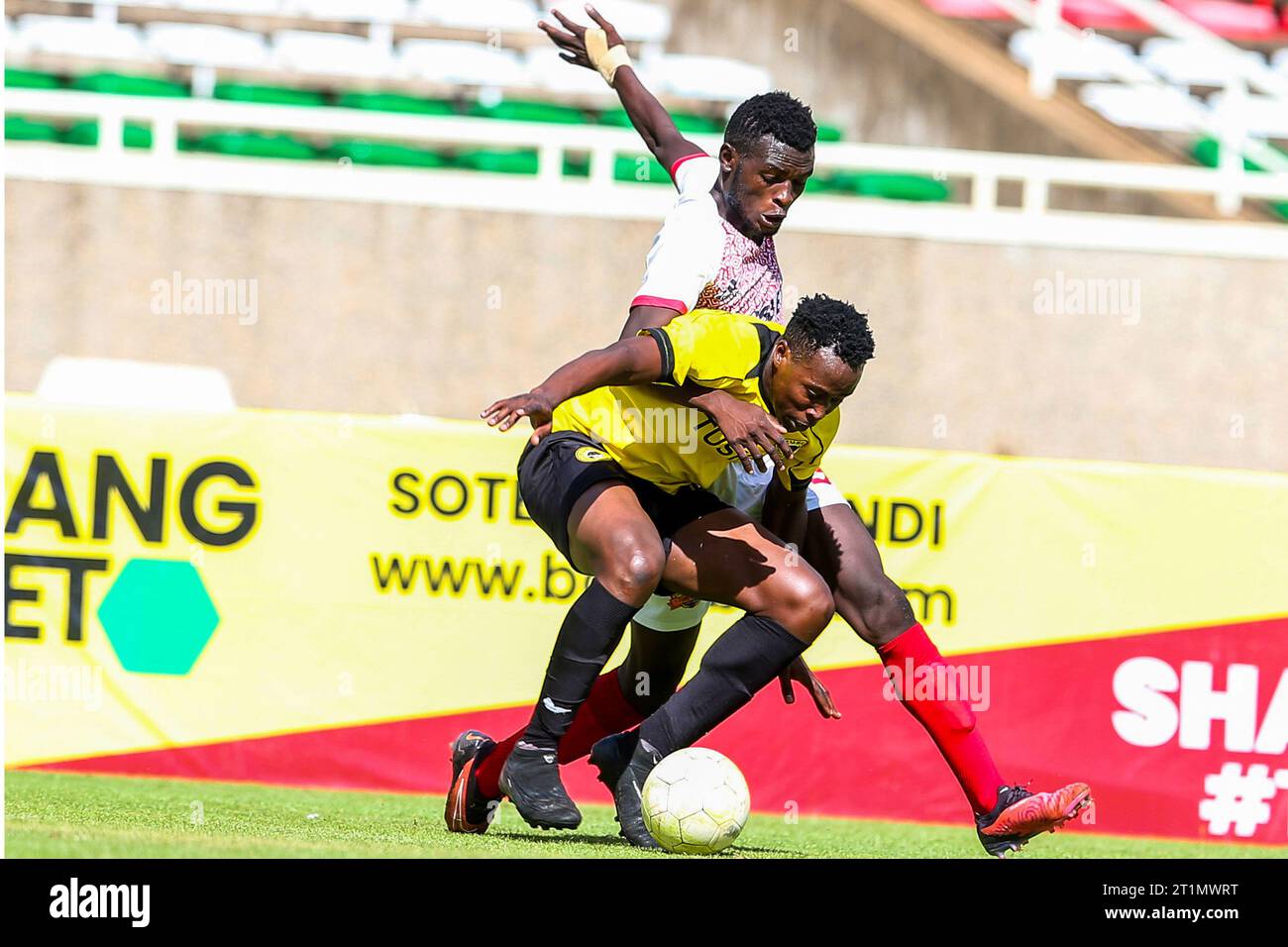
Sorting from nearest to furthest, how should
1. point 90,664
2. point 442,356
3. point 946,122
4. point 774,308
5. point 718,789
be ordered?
point 718,789 → point 774,308 → point 90,664 → point 442,356 → point 946,122

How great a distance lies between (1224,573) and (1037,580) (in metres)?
0.88

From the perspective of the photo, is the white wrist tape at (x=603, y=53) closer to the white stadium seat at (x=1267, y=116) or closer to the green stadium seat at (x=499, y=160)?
the green stadium seat at (x=499, y=160)

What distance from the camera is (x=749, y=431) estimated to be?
4.93m

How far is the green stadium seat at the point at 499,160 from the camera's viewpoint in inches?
530

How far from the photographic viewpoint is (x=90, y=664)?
798cm

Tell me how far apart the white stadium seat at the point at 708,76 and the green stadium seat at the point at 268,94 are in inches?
118

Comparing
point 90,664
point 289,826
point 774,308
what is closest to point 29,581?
point 90,664

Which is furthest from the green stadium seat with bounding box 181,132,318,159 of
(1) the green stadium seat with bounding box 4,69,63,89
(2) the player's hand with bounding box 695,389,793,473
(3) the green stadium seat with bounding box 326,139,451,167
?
(2) the player's hand with bounding box 695,389,793,473

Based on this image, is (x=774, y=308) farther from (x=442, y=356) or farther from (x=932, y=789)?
(x=442, y=356)

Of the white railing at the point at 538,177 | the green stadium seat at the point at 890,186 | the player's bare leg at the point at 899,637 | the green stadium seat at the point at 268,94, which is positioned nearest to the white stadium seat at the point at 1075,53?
the green stadium seat at the point at 890,186

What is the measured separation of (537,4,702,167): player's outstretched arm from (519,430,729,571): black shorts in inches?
48.4

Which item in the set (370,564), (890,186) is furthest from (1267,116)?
(370,564)

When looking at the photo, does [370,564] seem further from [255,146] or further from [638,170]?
[255,146]

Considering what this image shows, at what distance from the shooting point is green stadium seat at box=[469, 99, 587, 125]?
1385 cm
